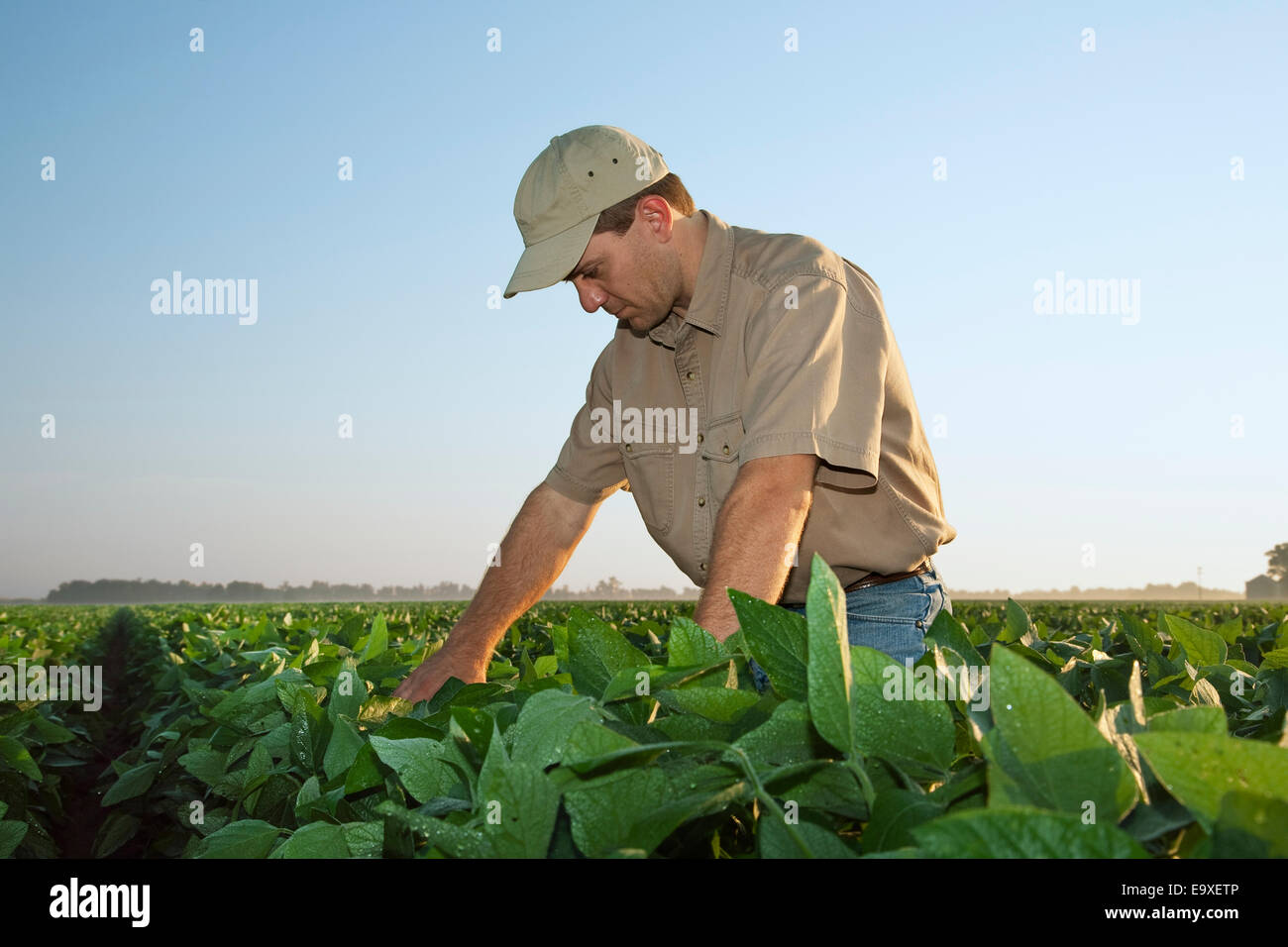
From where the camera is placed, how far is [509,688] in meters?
1.79

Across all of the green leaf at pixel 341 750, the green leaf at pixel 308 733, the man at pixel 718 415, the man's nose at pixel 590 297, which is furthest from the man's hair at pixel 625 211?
the green leaf at pixel 341 750

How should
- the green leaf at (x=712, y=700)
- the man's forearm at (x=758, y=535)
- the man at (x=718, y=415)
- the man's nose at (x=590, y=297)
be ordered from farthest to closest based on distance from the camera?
1. the man's nose at (x=590, y=297)
2. the man at (x=718, y=415)
3. the man's forearm at (x=758, y=535)
4. the green leaf at (x=712, y=700)

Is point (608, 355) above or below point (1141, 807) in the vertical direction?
above

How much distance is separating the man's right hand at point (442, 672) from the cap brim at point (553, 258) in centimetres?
120

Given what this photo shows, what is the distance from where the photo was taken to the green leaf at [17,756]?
12.8 feet

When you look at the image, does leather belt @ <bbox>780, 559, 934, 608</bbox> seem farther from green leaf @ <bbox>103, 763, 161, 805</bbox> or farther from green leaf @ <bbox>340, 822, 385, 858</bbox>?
green leaf @ <bbox>103, 763, 161, 805</bbox>

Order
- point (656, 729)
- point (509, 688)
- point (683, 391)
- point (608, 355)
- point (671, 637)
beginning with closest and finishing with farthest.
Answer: point (656, 729)
point (671, 637)
point (509, 688)
point (683, 391)
point (608, 355)

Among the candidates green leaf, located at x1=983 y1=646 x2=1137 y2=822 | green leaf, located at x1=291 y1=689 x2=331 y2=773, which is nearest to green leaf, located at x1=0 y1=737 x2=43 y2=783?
green leaf, located at x1=291 y1=689 x2=331 y2=773

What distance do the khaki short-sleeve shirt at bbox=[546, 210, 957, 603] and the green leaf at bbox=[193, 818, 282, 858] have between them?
1.12 m

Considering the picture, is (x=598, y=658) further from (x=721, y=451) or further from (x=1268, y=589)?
(x=1268, y=589)

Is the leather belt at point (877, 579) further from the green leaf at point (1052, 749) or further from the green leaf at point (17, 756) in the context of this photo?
the green leaf at point (17, 756)
